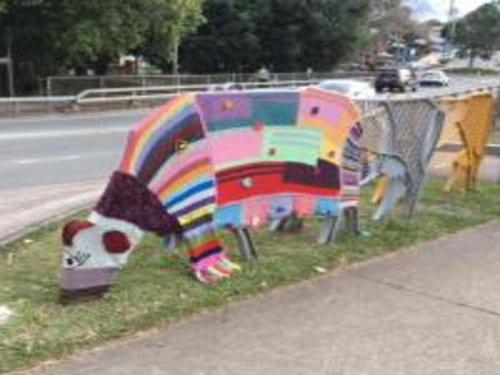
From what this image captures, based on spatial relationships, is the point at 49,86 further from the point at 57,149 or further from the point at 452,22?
the point at 452,22

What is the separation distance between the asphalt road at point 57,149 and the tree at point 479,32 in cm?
8921

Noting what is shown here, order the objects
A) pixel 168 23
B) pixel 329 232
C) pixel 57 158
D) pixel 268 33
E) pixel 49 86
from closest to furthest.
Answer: pixel 329 232, pixel 57 158, pixel 49 86, pixel 168 23, pixel 268 33

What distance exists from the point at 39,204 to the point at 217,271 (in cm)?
485

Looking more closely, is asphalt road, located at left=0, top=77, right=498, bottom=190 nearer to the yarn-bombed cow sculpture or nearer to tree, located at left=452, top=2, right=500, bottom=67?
the yarn-bombed cow sculpture

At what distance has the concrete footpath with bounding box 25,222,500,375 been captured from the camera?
4.91 m

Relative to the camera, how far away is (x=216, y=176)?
652cm

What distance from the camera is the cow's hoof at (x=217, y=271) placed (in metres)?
6.41

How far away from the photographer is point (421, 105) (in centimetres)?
888

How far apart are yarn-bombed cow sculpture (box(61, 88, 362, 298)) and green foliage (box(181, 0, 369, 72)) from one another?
45823mm

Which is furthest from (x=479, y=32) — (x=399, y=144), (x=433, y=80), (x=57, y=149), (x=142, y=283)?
(x=142, y=283)

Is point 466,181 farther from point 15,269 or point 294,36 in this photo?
point 294,36

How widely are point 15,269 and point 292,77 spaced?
45.7m

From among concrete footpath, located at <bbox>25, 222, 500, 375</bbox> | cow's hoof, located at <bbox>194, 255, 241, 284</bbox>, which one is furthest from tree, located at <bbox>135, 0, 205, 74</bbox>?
concrete footpath, located at <bbox>25, 222, 500, 375</bbox>

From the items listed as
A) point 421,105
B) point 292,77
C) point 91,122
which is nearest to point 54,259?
point 421,105
